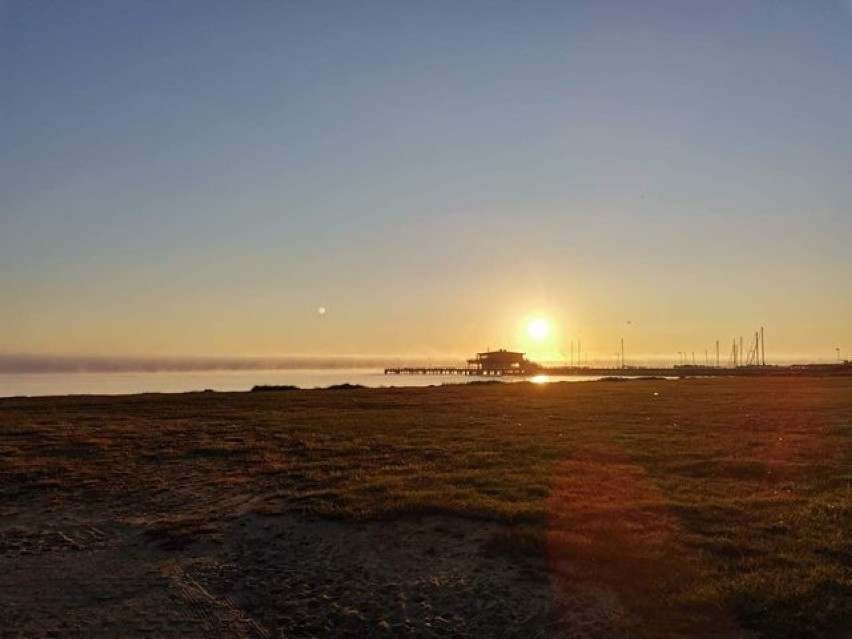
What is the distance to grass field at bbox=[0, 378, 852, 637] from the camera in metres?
10.1

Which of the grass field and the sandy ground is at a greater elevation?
the grass field

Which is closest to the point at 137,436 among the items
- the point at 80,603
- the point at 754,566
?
the point at 80,603

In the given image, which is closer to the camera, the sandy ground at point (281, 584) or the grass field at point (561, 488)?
the sandy ground at point (281, 584)

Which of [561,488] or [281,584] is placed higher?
[561,488]

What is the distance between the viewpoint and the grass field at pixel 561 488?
10086mm

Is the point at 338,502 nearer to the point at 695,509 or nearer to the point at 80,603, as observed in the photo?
the point at 80,603

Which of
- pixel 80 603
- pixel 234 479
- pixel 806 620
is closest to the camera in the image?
pixel 806 620

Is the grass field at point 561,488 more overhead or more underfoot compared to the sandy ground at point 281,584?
more overhead

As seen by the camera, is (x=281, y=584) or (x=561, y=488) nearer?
(x=281, y=584)

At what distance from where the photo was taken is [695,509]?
45.4 ft

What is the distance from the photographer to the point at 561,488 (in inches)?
625

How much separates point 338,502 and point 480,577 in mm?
4753

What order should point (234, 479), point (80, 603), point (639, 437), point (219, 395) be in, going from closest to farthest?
point (80, 603)
point (234, 479)
point (639, 437)
point (219, 395)

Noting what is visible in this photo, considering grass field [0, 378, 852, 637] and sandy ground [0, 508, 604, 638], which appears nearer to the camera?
sandy ground [0, 508, 604, 638]
